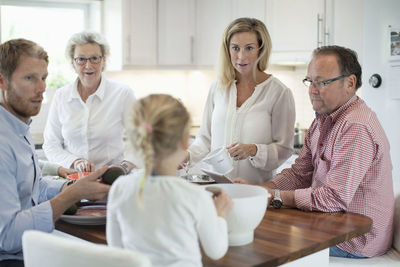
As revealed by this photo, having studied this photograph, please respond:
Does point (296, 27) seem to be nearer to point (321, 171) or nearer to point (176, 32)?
point (176, 32)

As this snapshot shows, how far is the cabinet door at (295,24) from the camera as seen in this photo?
377 cm

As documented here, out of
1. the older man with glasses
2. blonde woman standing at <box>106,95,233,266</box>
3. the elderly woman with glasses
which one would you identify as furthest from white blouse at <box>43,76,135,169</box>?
blonde woman standing at <box>106,95,233,266</box>

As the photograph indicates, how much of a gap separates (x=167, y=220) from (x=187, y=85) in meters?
4.03

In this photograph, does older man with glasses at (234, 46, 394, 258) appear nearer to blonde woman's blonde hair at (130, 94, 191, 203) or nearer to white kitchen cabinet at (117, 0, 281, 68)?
blonde woman's blonde hair at (130, 94, 191, 203)

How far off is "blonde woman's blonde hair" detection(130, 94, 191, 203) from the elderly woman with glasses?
1.63 metres

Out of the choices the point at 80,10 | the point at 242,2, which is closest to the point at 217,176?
the point at 242,2

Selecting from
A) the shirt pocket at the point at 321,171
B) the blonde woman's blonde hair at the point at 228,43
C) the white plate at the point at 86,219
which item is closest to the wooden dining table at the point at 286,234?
the white plate at the point at 86,219

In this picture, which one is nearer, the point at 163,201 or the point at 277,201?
the point at 163,201

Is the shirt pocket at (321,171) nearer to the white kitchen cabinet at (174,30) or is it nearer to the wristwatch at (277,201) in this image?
the wristwatch at (277,201)

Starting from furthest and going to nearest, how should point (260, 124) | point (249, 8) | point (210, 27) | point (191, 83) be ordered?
point (191, 83), point (210, 27), point (249, 8), point (260, 124)

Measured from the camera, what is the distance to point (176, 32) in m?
4.59

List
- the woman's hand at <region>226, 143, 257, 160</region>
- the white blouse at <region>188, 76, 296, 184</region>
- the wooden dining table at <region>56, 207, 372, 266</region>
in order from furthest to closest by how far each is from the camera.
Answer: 1. the white blouse at <region>188, 76, 296, 184</region>
2. the woman's hand at <region>226, 143, 257, 160</region>
3. the wooden dining table at <region>56, 207, 372, 266</region>

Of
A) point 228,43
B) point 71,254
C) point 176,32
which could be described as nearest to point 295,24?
point 176,32

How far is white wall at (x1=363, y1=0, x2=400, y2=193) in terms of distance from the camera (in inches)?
126
